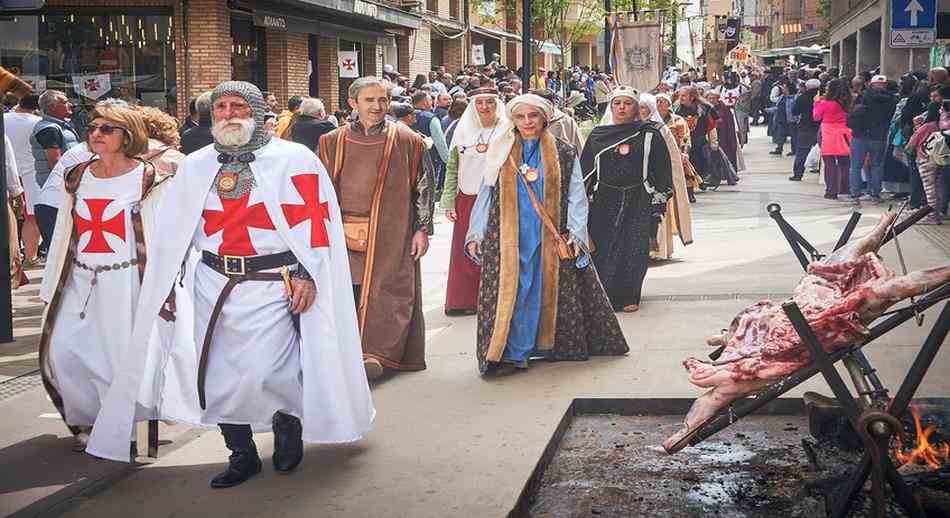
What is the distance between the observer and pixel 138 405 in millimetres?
5848

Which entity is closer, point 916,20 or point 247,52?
point 916,20

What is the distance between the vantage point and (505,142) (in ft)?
25.6

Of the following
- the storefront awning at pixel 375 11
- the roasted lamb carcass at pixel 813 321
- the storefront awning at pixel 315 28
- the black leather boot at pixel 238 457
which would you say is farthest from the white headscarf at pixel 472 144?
the storefront awning at pixel 375 11

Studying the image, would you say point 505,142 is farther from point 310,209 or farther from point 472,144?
point 310,209

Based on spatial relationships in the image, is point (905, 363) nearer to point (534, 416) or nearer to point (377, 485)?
point (534, 416)

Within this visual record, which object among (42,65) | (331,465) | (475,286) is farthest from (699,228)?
(42,65)

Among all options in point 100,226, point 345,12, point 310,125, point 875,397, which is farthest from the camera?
point 345,12

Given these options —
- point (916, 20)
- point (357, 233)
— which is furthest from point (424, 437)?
point (916, 20)

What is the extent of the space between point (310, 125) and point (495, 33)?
3739 centimetres

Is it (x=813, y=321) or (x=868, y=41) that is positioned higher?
(x=868, y=41)

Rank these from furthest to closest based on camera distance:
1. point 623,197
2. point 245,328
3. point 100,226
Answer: point 623,197 < point 100,226 < point 245,328

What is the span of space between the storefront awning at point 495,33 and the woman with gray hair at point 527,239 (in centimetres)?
3801

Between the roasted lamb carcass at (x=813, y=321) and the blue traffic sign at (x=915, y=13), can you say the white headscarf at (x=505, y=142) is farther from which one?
the blue traffic sign at (x=915, y=13)

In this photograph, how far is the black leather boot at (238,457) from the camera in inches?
219
